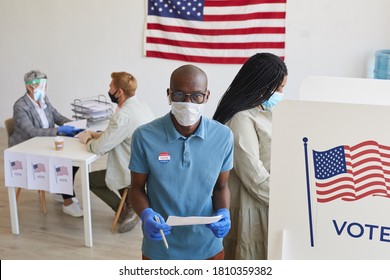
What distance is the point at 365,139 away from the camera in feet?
3.56

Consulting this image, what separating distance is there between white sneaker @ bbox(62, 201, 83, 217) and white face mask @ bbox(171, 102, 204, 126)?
2484 millimetres

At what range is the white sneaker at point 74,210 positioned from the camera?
4.03 m

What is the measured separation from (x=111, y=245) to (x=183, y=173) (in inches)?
80.0

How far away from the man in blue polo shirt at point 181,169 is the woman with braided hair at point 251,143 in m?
0.24

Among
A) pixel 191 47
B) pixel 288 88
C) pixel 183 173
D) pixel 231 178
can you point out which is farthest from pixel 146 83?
pixel 183 173

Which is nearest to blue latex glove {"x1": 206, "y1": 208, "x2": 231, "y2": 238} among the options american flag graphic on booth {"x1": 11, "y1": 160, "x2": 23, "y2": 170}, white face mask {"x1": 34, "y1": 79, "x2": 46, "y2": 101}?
american flag graphic on booth {"x1": 11, "y1": 160, "x2": 23, "y2": 170}

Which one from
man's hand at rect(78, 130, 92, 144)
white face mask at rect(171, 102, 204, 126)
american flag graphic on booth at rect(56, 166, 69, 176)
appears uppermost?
white face mask at rect(171, 102, 204, 126)

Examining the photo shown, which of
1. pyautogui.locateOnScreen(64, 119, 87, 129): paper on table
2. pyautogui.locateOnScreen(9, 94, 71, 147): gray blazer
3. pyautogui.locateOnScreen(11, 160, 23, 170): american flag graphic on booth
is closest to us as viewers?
pyautogui.locateOnScreen(11, 160, 23, 170): american flag graphic on booth

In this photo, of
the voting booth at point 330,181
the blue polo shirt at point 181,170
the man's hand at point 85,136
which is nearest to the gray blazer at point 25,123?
the man's hand at point 85,136

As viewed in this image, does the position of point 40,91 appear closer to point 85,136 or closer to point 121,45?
point 85,136

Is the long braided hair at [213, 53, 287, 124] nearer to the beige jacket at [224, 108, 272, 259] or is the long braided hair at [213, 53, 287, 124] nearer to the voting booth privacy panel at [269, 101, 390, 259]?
the beige jacket at [224, 108, 272, 259]

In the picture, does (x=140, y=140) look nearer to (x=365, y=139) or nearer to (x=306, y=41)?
(x=365, y=139)

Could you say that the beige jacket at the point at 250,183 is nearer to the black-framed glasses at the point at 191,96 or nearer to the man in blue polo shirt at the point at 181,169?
the man in blue polo shirt at the point at 181,169

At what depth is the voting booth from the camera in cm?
108
